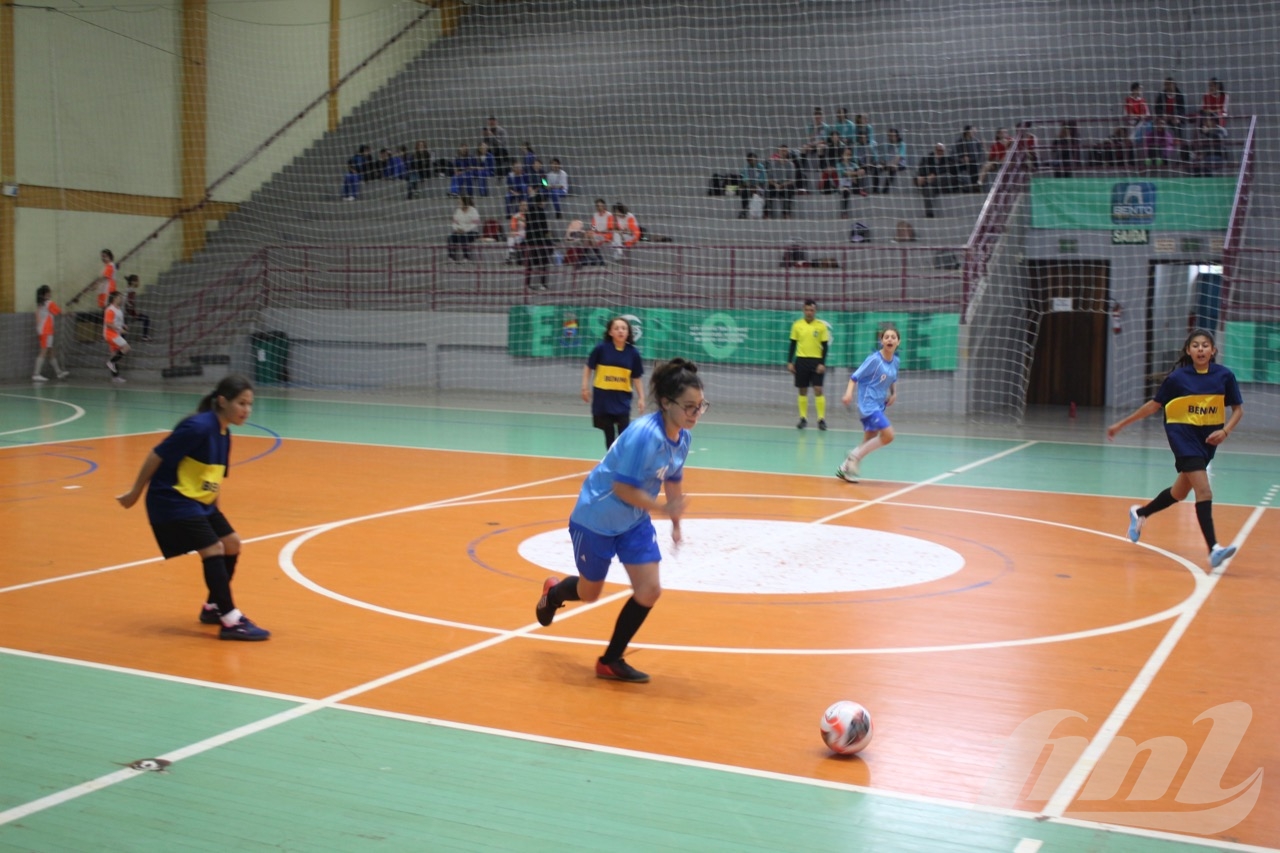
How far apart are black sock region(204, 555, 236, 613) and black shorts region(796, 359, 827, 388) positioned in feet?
46.3

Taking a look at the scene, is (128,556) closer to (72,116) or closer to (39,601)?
(39,601)

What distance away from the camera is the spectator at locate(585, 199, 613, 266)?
84.7ft

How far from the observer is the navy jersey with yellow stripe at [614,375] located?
1323cm

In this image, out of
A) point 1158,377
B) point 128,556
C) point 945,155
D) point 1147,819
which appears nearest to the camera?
point 1147,819

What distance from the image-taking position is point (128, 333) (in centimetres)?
2878

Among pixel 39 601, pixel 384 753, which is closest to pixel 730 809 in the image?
pixel 384 753

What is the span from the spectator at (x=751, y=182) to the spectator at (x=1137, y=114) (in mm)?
7344

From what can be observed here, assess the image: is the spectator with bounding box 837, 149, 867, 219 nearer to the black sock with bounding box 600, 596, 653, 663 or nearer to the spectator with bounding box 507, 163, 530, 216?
the spectator with bounding box 507, 163, 530, 216

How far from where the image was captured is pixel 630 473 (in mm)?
6066

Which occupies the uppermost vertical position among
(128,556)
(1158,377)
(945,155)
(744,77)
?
(744,77)

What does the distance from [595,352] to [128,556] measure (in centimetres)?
557

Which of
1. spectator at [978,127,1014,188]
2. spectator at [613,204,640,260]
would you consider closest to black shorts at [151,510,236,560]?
spectator at [613,204,640,260]

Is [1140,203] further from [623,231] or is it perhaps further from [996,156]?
[623,231]

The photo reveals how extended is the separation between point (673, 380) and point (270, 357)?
77.5ft
